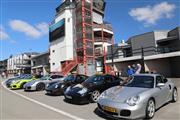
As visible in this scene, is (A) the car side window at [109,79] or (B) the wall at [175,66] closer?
(A) the car side window at [109,79]

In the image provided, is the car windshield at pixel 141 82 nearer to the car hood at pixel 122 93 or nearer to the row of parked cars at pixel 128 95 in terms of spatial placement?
the row of parked cars at pixel 128 95

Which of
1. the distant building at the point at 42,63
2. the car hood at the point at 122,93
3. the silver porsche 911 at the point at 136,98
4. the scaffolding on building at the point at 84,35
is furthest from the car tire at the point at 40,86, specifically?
the distant building at the point at 42,63

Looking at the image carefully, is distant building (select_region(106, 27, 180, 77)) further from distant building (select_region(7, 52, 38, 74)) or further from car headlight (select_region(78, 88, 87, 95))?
distant building (select_region(7, 52, 38, 74))

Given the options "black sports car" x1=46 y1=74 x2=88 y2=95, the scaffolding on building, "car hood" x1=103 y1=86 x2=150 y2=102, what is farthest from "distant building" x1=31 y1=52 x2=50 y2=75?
"car hood" x1=103 y1=86 x2=150 y2=102

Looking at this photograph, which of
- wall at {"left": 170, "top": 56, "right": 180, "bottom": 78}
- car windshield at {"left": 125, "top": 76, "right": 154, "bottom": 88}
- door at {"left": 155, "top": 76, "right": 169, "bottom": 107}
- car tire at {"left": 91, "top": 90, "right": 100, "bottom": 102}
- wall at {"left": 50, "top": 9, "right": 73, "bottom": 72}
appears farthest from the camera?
wall at {"left": 50, "top": 9, "right": 73, "bottom": 72}

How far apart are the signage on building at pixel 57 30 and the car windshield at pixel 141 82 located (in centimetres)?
2977

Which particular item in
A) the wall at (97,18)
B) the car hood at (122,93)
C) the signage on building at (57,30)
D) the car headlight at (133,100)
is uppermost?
the wall at (97,18)

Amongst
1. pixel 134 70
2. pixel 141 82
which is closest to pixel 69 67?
pixel 134 70

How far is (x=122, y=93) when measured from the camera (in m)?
6.66

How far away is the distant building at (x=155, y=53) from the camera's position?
71.2ft

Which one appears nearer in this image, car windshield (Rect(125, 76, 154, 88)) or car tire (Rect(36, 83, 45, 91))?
car windshield (Rect(125, 76, 154, 88))

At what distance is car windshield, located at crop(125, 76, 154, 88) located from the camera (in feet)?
23.8

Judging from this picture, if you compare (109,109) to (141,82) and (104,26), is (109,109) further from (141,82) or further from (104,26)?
(104,26)

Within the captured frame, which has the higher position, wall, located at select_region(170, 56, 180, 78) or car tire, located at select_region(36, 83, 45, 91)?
wall, located at select_region(170, 56, 180, 78)
